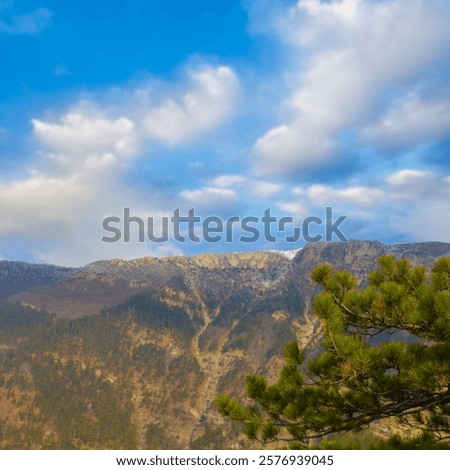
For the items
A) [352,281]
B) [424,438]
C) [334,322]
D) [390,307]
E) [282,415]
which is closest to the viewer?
[334,322]

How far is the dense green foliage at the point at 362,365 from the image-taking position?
898cm

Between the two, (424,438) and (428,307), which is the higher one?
(428,307)

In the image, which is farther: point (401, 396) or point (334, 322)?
point (401, 396)

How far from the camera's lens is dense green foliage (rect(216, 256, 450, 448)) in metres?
8.98

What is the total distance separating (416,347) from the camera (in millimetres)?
10164

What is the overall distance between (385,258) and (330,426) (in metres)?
4.23

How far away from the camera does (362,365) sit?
877 cm

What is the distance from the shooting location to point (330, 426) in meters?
10.7

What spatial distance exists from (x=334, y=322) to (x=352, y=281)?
1.89m
